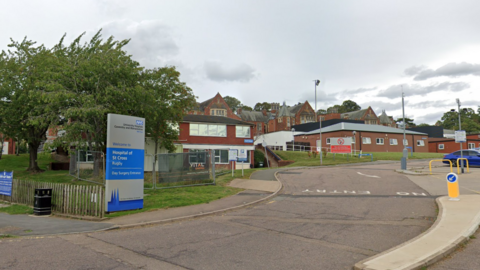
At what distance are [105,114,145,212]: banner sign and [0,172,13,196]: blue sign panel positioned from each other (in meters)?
8.37

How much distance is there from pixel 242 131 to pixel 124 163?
2795 centimetres

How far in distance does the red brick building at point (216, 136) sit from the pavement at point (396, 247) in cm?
1941

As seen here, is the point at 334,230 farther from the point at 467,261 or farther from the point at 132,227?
the point at 132,227

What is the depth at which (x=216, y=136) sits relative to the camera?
38438mm

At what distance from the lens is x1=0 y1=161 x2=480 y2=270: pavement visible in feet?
19.9

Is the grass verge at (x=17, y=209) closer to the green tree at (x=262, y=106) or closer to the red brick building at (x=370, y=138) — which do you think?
the red brick building at (x=370, y=138)

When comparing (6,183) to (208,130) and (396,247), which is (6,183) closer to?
(396,247)

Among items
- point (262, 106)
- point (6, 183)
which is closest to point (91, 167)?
point (6, 183)

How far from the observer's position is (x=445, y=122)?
136 m

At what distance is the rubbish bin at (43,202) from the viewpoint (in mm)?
12758

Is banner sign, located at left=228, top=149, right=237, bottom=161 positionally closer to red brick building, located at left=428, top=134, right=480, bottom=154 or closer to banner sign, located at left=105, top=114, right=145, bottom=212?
banner sign, located at left=105, top=114, right=145, bottom=212

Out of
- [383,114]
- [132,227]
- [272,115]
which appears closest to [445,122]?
[383,114]

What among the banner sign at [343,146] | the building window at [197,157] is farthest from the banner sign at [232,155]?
the banner sign at [343,146]

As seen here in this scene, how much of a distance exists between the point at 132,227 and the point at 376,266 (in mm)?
7155
